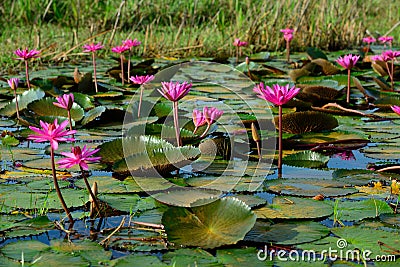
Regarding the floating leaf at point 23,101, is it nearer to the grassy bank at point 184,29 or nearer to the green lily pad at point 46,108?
the green lily pad at point 46,108

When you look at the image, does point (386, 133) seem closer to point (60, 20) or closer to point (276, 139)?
point (276, 139)

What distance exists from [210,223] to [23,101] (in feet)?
5.62

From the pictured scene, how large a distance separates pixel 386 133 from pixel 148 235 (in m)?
1.42

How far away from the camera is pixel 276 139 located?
7.22 ft

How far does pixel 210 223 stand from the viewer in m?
1.25

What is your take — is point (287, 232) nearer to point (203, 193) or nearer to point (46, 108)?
point (203, 193)

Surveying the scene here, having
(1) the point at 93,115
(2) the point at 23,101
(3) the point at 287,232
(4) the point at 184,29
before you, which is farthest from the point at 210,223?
(4) the point at 184,29

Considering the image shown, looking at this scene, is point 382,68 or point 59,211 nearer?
point 59,211

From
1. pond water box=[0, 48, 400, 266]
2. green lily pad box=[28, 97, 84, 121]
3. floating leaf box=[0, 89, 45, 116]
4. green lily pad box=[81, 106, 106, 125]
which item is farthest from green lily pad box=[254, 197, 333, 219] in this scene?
floating leaf box=[0, 89, 45, 116]

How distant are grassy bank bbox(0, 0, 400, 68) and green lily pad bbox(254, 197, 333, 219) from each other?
10.2 ft

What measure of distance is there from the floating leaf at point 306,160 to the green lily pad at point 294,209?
0.37m

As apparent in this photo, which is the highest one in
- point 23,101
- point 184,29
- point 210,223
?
point 210,223

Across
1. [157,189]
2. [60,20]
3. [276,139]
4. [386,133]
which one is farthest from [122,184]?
[60,20]

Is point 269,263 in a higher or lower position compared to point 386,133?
higher
